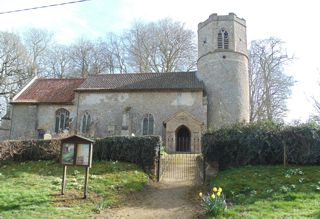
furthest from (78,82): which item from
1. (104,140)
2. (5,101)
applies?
(104,140)

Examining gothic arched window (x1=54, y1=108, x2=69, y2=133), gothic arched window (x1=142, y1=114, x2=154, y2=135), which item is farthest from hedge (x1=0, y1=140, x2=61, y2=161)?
gothic arched window (x1=54, y1=108, x2=69, y2=133)

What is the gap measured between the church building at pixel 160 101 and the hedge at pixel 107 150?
1020 centimetres

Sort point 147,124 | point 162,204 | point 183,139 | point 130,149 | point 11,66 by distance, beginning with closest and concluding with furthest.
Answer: point 162,204, point 130,149, point 183,139, point 147,124, point 11,66

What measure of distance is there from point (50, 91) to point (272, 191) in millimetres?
26687

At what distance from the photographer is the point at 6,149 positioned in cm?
1892

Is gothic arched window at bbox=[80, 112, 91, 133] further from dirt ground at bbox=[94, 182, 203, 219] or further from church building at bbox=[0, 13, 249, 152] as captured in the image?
dirt ground at bbox=[94, 182, 203, 219]

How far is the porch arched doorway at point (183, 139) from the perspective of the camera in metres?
28.6

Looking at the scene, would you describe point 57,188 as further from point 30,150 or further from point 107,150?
point 30,150

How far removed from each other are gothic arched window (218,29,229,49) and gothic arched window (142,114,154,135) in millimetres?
9208

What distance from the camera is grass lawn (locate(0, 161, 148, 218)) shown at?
10320 mm

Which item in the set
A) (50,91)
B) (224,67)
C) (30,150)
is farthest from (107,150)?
(50,91)

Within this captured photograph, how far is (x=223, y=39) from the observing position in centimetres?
3212

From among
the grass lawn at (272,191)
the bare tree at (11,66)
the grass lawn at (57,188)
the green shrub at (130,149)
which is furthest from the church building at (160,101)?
the grass lawn at (272,191)

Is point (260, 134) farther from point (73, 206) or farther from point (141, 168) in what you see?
point (73, 206)
